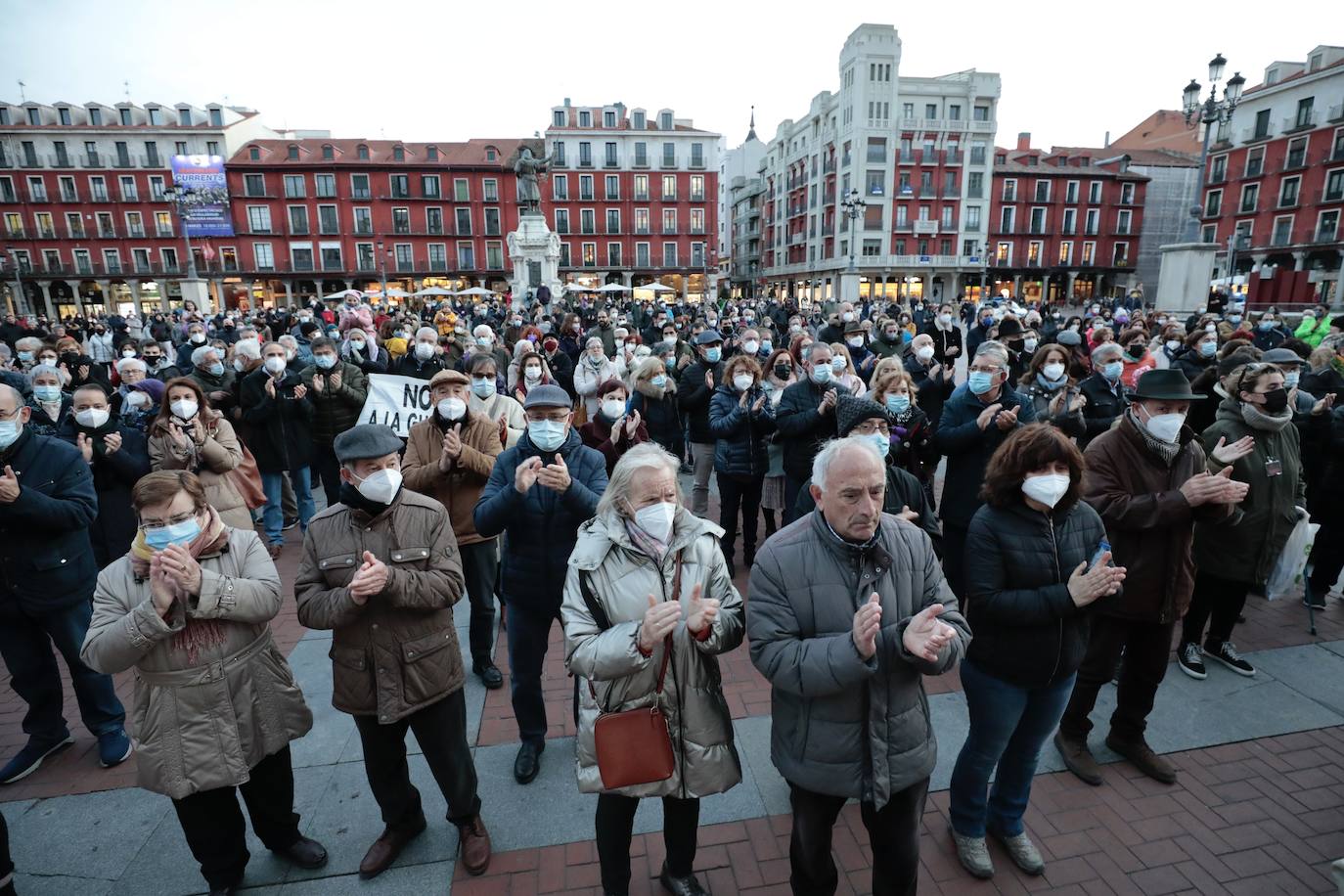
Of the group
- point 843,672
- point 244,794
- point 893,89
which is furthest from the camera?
point 893,89

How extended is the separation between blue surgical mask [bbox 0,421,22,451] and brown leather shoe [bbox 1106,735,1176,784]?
6.33m

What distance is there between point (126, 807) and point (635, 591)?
315cm

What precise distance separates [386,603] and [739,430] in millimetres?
3537

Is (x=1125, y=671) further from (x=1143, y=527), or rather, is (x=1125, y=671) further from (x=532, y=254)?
(x=532, y=254)

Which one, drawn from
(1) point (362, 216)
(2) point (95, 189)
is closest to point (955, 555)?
(1) point (362, 216)

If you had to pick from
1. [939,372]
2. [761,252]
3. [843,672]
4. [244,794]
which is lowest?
[244,794]

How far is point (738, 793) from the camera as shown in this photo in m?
3.48

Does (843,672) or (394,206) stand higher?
(394,206)

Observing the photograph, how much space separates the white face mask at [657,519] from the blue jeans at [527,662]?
1.27m

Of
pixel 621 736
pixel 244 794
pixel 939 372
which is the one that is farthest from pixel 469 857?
pixel 939 372

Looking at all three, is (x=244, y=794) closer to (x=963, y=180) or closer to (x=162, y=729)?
(x=162, y=729)

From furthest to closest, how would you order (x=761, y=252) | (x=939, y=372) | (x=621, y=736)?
(x=761, y=252) → (x=939, y=372) → (x=621, y=736)

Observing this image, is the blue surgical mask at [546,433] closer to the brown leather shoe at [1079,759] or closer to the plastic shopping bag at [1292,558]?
the brown leather shoe at [1079,759]

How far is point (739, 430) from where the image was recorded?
5.75 metres
